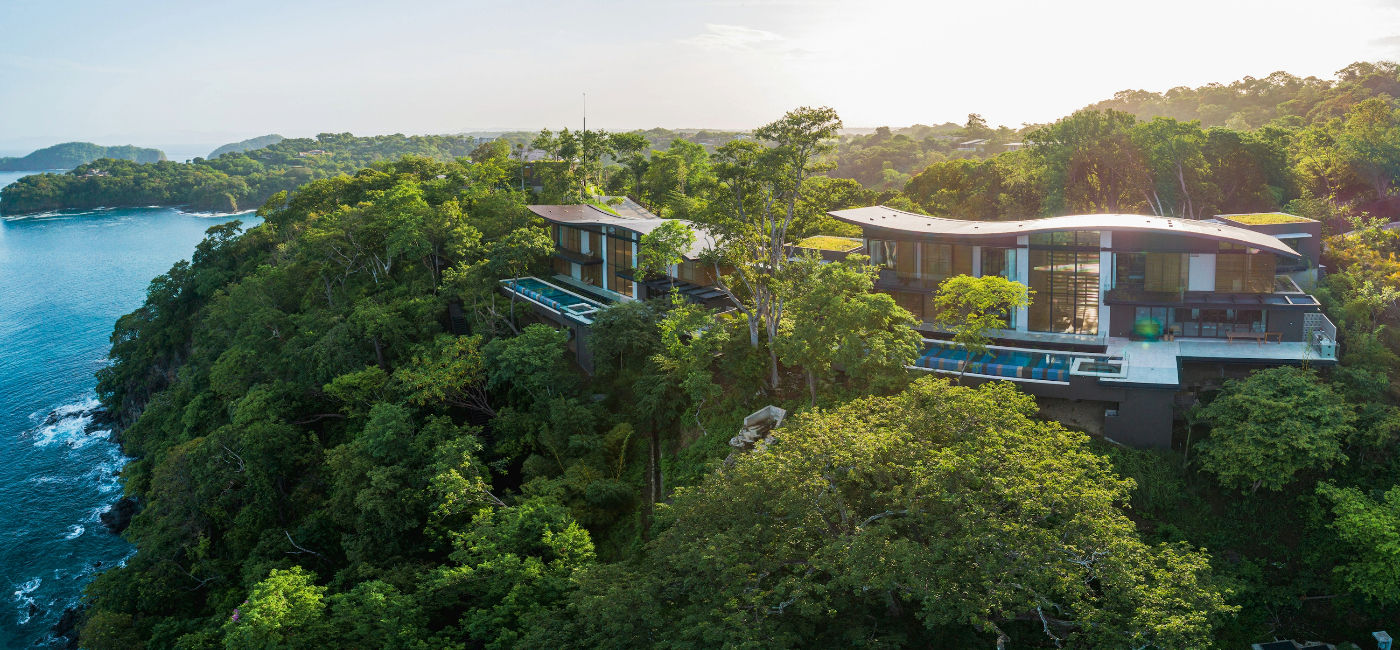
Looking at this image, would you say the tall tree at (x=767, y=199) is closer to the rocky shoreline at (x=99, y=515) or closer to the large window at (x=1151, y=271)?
the large window at (x=1151, y=271)

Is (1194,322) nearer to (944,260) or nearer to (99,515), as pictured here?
(944,260)

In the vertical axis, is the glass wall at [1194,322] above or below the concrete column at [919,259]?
below

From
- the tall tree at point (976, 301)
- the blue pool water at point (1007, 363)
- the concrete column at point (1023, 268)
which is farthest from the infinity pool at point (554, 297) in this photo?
the concrete column at point (1023, 268)

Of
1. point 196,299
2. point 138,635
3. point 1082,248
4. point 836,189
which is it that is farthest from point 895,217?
point 196,299

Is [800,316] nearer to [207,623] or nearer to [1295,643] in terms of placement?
[1295,643]

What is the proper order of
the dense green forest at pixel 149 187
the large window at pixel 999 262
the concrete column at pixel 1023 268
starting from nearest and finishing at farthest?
the concrete column at pixel 1023 268 → the large window at pixel 999 262 → the dense green forest at pixel 149 187

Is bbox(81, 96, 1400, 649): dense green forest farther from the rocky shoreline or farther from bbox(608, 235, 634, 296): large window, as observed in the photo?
bbox(608, 235, 634, 296): large window

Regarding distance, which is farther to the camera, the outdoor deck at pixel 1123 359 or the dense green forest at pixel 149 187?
the dense green forest at pixel 149 187

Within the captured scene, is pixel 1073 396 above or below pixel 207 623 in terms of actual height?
above
